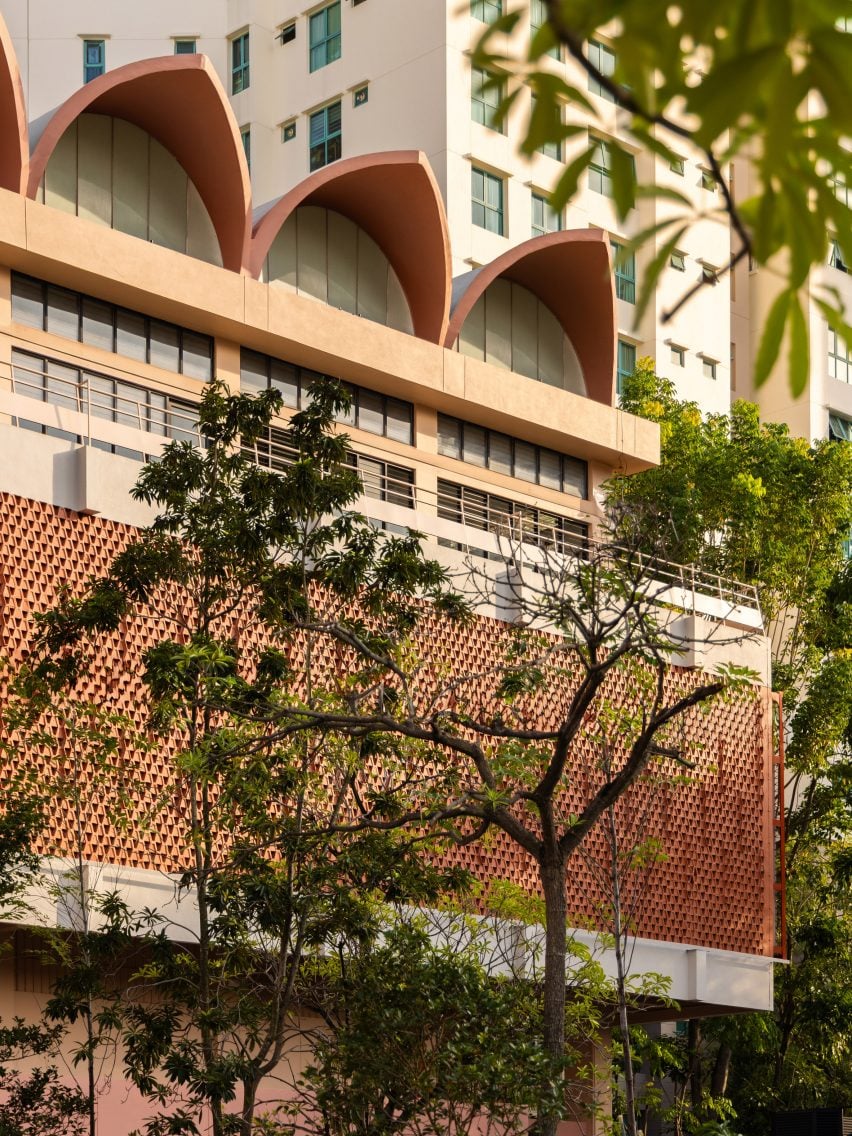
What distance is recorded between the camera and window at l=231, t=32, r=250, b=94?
40.7m

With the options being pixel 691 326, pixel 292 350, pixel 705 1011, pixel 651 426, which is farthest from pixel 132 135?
pixel 691 326

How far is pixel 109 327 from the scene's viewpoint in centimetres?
2330

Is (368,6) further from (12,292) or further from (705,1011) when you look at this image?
(705,1011)

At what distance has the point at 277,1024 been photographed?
12.3 m

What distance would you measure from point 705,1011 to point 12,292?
13.3m

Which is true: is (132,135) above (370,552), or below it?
above

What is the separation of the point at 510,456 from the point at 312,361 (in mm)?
4358

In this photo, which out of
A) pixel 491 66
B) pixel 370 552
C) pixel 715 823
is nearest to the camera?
pixel 491 66

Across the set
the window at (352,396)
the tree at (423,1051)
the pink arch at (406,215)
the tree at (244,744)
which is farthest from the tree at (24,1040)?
the pink arch at (406,215)

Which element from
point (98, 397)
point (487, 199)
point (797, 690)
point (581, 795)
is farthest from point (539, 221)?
point (581, 795)

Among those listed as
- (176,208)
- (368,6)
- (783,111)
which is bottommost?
(783,111)

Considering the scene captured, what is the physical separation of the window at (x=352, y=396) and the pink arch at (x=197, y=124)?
1417mm

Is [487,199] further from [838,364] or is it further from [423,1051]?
[423,1051]

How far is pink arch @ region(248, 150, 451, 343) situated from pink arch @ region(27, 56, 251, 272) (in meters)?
1.51
